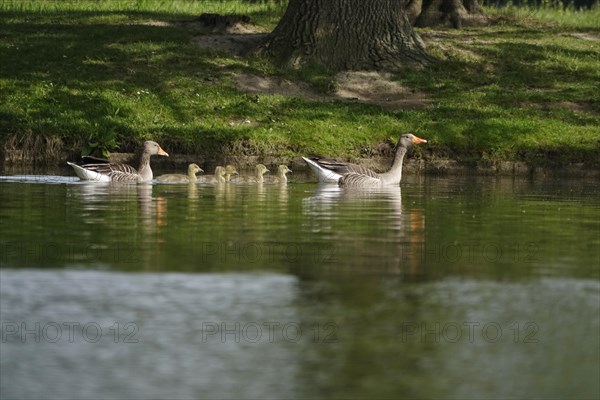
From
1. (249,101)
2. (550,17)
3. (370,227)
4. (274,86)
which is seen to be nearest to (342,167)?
(370,227)

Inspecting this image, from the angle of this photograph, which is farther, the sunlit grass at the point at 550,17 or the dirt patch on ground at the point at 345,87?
the sunlit grass at the point at 550,17

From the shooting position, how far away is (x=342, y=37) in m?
31.2

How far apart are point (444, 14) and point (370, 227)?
75.6ft

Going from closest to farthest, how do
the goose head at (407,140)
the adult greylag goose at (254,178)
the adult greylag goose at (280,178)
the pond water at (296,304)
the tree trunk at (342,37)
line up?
the pond water at (296,304) → the adult greylag goose at (280,178) → the adult greylag goose at (254,178) → the goose head at (407,140) → the tree trunk at (342,37)

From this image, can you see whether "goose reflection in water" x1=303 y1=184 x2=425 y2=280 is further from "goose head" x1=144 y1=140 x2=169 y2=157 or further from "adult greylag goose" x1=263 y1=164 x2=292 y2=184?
"goose head" x1=144 y1=140 x2=169 y2=157

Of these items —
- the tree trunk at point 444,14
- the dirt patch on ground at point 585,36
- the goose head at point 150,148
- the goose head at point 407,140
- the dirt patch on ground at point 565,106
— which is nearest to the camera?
the goose head at point 150,148

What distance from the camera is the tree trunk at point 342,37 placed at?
102 ft

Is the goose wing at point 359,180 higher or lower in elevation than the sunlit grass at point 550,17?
lower

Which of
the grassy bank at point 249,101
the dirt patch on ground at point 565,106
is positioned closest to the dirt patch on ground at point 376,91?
the grassy bank at point 249,101

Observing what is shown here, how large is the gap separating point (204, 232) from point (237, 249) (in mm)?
1584

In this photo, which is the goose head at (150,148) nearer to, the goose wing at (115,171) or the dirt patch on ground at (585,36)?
the goose wing at (115,171)

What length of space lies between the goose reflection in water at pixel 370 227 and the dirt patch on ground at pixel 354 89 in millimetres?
8193

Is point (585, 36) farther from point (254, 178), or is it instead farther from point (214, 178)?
point (214, 178)

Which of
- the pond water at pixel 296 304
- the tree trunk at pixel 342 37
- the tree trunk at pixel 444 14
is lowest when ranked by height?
the pond water at pixel 296 304
